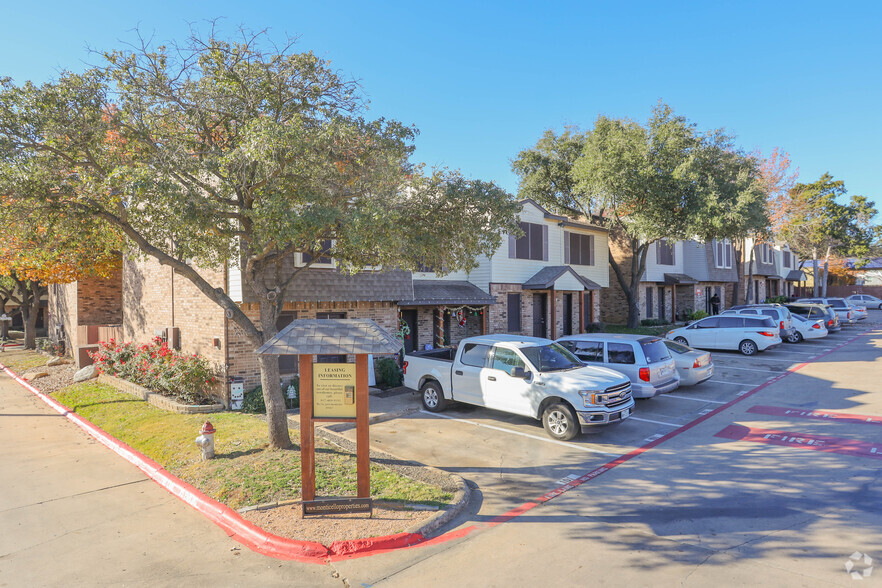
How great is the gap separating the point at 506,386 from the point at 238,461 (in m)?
5.23

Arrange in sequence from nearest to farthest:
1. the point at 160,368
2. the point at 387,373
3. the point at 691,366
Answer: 1. the point at 691,366
2. the point at 160,368
3. the point at 387,373

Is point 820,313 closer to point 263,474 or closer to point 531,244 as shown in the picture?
point 531,244

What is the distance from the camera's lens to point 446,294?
1817cm

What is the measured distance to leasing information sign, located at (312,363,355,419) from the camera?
682 centimetres

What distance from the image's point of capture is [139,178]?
25.8 feet

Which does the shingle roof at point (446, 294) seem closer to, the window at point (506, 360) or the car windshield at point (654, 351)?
the window at point (506, 360)

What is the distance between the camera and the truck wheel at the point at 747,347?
19781mm

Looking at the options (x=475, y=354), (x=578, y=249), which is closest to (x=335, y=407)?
(x=475, y=354)

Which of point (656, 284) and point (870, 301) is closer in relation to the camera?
point (656, 284)

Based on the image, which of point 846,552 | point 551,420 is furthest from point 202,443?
point 846,552

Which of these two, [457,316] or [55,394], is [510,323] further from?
[55,394]

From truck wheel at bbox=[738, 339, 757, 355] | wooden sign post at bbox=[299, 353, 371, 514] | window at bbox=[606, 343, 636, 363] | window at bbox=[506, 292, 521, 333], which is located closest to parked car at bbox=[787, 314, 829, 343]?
truck wheel at bbox=[738, 339, 757, 355]

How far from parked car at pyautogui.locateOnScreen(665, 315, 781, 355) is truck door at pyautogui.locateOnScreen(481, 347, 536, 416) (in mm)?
13113

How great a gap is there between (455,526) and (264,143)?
6203 mm
